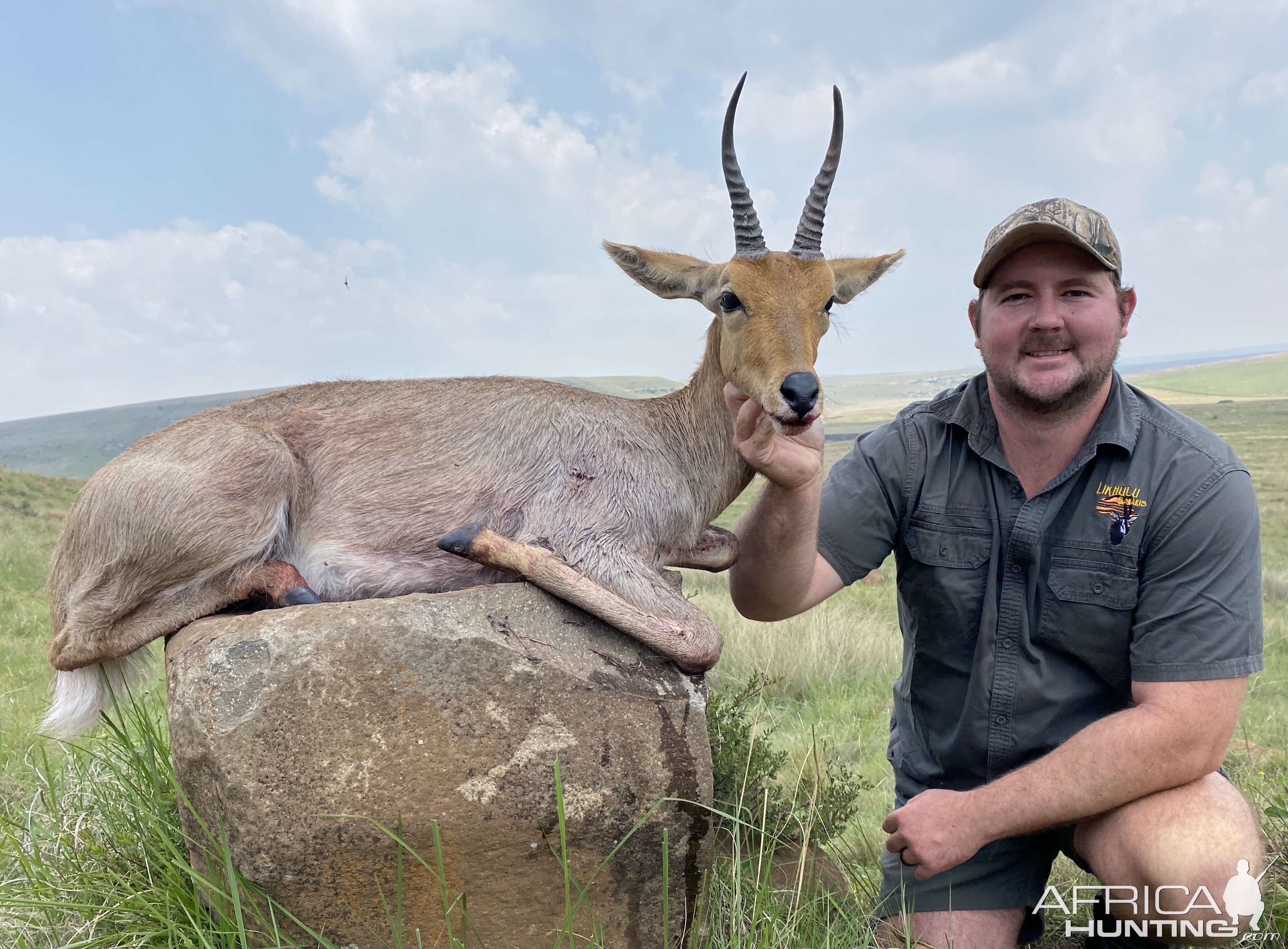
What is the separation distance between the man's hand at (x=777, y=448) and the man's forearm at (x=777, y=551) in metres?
0.10

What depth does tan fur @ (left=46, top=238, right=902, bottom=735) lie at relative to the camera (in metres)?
4.08

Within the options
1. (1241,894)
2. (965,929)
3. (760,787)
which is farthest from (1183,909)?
(760,787)

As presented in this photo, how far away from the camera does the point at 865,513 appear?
4898 mm

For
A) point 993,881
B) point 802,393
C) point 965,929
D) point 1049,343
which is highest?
point 1049,343

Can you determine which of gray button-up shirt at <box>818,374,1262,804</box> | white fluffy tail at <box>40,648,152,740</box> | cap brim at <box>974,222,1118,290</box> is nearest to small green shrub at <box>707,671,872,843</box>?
gray button-up shirt at <box>818,374,1262,804</box>

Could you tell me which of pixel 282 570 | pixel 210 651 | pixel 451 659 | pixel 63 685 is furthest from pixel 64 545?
pixel 451 659

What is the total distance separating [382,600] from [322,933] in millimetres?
1256

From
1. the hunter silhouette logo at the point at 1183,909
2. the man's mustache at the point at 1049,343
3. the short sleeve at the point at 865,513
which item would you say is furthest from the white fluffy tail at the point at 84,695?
the hunter silhouette logo at the point at 1183,909

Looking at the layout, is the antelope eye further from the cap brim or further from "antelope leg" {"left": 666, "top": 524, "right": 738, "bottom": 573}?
the cap brim

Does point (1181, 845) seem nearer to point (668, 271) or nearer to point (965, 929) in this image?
point (965, 929)

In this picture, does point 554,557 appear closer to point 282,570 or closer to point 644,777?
point 644,777

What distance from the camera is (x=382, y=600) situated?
3629 mm

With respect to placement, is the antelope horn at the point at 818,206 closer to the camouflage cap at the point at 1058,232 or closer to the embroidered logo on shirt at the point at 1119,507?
the camouflage cap at the point at 1058,232

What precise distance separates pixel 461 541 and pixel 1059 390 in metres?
2.89
